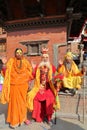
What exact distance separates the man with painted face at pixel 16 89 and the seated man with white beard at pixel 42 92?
237 millimetres

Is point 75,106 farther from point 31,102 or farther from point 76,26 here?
point 76,26

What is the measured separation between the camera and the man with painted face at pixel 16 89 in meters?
6.30

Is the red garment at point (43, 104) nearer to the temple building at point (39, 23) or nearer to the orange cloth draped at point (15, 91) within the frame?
the orange cloth draped at point (15, 91)

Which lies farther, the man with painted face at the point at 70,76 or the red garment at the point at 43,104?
the man with painted face at the point at 70,76

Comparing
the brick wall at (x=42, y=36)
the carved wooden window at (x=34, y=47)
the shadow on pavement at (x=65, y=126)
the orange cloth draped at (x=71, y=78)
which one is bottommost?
the shadow on pavement at (x=65, y=126)

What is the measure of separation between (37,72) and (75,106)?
1.50 metres

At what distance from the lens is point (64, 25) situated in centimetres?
1194

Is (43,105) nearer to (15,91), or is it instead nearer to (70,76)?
(15,91)

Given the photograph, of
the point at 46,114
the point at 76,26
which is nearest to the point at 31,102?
the point at 46,114

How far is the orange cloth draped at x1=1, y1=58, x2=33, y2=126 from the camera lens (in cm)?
629

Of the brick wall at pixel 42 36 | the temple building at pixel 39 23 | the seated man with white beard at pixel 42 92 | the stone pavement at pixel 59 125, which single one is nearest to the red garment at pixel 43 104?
the seated man with white beard at pixel 42 92

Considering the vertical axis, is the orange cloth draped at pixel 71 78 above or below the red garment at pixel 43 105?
above

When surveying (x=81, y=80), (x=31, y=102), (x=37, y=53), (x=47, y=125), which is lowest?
(x=47, y=125)

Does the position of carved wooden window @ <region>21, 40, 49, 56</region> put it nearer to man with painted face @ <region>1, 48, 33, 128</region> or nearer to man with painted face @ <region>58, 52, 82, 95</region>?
man with painted face @ <region>58, 52, 82, 95</region>
